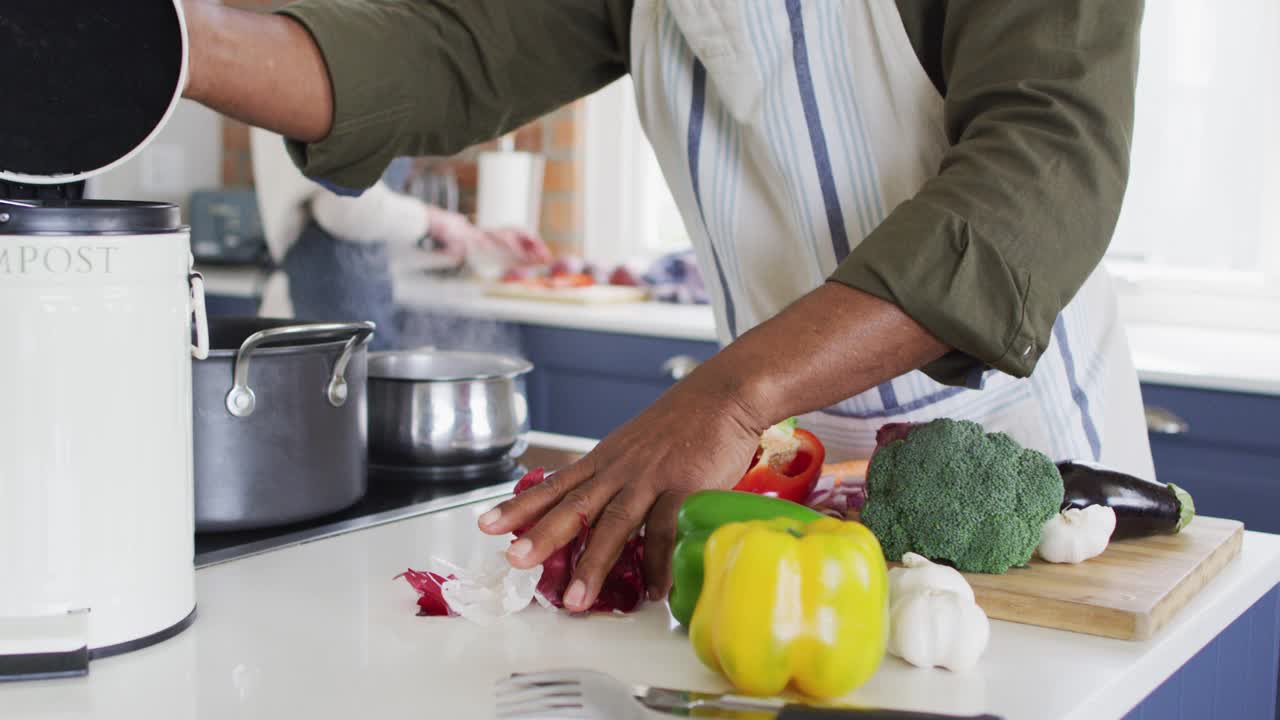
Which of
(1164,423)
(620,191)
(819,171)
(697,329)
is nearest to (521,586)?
(819,171)

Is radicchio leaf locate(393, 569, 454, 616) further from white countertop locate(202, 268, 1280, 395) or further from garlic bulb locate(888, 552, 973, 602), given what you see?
white countertop locate(202, 268, 1280, 395)

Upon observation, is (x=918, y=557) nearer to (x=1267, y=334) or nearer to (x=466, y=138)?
(x=466, y=138)

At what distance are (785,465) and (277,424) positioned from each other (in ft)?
1.37

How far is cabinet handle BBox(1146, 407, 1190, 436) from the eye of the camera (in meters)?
2.26

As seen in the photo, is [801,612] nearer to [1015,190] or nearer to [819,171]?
[1015,190]

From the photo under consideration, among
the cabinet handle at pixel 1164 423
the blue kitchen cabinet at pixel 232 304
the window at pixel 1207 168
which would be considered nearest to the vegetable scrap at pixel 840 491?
the cabinet handle at pixel 1164 423

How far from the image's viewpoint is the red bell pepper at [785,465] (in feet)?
3.57


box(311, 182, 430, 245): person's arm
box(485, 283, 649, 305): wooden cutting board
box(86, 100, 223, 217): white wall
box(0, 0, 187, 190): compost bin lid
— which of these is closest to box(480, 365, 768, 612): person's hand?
box(0, 0, 187, 190): compost bin lid

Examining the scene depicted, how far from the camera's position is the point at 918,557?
872mm

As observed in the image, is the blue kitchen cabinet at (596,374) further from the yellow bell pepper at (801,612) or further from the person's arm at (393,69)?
the yellow bell pepper at (801,612)

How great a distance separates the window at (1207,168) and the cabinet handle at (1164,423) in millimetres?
Answer: 710

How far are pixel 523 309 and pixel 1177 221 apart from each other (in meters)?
1.47

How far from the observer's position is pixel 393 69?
4.32ft

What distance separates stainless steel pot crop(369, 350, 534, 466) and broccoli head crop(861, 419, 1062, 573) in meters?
0.44
